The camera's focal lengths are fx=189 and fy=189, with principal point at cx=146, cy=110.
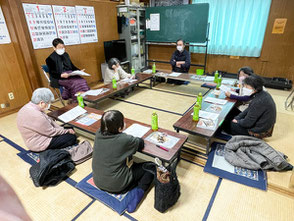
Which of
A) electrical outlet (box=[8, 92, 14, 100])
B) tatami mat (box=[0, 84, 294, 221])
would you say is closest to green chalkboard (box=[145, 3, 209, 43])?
tatami mat (box=[0, 84, 294, 221])

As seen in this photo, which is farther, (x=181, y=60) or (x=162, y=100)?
(x=181, y=60)

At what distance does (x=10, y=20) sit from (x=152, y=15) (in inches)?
140

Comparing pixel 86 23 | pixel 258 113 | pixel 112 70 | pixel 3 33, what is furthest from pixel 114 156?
pixel 86 23

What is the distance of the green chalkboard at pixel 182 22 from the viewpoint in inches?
186

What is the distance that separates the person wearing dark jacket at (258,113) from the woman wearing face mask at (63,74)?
8.91 ft

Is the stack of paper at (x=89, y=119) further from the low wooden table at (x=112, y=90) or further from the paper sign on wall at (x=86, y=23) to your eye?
the paper sign on wall at (x=86, y=23)

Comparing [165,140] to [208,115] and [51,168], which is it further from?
[51,168]

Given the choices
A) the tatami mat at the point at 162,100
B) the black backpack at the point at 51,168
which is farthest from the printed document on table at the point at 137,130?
the tatami mat at the point at 162,100

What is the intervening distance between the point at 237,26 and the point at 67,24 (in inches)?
154

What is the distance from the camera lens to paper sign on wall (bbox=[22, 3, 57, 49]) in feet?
11.0

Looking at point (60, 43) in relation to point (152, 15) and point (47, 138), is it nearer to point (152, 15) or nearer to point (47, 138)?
point (47, 138)

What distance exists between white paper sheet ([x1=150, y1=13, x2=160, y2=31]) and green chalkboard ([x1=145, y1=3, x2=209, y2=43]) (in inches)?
2.0

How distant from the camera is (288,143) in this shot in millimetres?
2455

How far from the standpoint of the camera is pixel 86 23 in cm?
431
